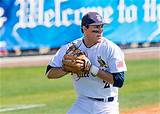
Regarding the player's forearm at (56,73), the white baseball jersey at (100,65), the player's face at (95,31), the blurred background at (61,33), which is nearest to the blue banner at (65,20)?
the blurred background at (61,33)

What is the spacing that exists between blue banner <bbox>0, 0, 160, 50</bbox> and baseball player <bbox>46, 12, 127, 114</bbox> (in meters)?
4.72

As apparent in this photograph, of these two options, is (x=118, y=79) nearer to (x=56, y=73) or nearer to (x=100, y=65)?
(x=100, y=65)

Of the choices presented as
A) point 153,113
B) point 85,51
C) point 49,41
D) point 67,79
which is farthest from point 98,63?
point 67,79

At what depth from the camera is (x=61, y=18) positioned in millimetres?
11656

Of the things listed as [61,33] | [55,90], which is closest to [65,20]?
[61,33]

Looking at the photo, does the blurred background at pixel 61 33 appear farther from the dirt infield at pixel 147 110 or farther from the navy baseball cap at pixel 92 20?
the navy baseball cap at pixel 92 20

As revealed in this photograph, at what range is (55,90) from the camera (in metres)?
14.8

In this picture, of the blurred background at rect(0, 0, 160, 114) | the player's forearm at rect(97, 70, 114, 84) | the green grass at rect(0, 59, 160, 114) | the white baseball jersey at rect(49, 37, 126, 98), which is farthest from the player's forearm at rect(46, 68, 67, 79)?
the green grass at rect(0, 59, 160, 114)

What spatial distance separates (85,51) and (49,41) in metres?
5.25

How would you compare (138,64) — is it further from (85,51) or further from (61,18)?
(85,51)

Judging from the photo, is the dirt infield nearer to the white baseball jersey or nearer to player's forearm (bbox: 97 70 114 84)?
the white baseball jersey

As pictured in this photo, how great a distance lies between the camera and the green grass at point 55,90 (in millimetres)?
12078

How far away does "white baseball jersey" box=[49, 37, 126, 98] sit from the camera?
6.18 meters

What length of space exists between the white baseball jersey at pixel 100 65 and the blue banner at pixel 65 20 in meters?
4.79
